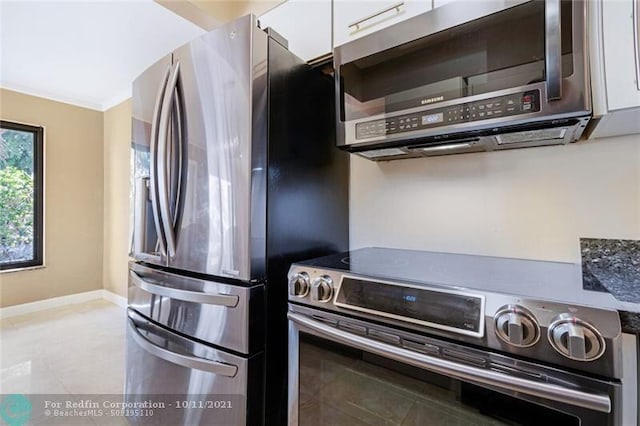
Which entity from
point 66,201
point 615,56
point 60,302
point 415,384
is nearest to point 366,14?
point 615,56

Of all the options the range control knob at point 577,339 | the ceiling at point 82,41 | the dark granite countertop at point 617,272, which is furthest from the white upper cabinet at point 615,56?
the ceiling at point 82,41

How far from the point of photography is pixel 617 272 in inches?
34.4

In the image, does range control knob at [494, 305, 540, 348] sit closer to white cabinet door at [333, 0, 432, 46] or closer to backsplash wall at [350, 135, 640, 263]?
backsplash wall at [350, 135, 640, 263]

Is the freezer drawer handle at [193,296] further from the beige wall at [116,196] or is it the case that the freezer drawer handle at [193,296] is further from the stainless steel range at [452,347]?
the beige wall at [116,196]

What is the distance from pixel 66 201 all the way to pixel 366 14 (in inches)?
153

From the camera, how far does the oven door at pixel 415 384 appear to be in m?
0.60

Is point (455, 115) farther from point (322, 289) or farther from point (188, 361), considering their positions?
point (188, 361)

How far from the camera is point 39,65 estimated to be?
2.69 metres

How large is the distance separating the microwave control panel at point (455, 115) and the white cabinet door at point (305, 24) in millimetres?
470

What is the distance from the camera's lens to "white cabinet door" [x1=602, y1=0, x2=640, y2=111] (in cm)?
74

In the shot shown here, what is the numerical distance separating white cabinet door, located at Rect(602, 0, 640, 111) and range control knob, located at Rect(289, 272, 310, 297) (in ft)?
3.16

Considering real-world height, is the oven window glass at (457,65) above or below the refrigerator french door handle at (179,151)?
above

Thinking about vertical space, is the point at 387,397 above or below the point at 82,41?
below

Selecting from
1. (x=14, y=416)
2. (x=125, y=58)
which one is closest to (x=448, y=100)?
(x=14, y=416)
